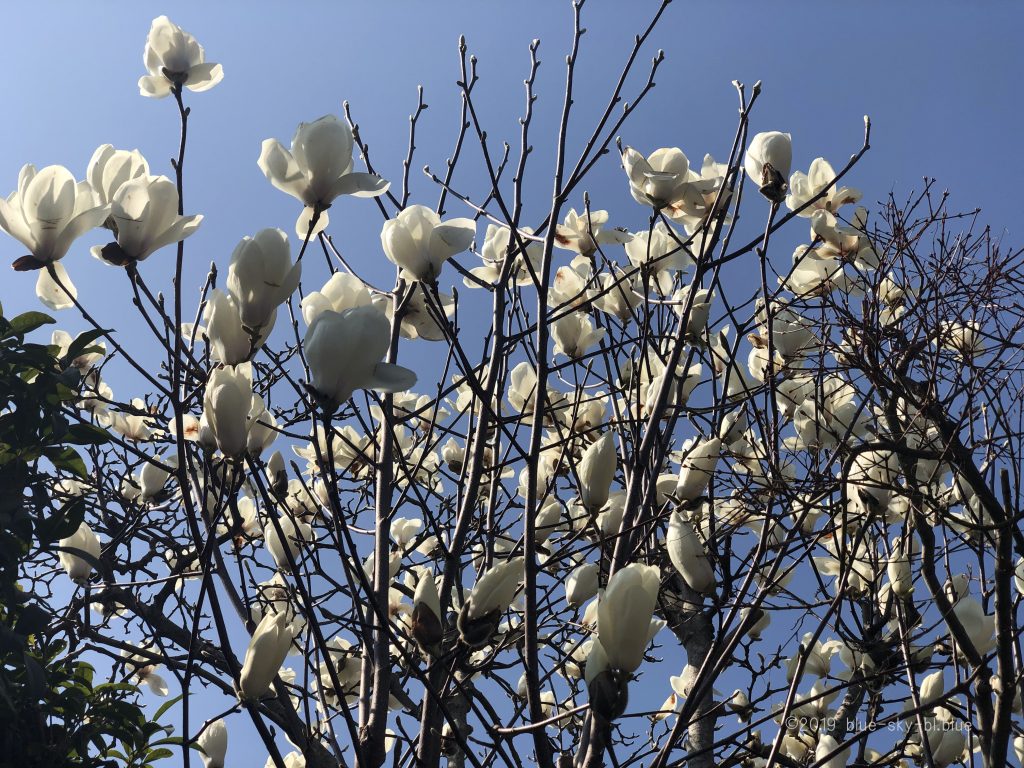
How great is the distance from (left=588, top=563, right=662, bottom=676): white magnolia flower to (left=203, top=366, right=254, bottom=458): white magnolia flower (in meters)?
0.56

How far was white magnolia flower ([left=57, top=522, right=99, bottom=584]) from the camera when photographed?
1863 millimetres

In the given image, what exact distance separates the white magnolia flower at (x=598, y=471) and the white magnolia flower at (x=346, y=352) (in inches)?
16.2

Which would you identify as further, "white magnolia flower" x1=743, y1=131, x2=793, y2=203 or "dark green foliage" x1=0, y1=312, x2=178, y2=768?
"white magnolia flower" x1=743, y1=131, x2=793, y2=203

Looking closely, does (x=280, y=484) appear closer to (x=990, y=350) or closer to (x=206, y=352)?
(x=206, y=352)

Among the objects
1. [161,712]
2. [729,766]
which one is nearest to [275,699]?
[161,712]

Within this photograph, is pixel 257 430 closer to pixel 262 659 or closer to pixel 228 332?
pixel 228 332

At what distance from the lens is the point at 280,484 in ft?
6.23

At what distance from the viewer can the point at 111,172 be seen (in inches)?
55.6

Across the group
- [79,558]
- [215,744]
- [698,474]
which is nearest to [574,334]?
[698,474]

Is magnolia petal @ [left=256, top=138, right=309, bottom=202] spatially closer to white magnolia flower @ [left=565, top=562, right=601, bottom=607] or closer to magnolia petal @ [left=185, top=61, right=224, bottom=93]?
magnolia petal @ [left=185, top=61, right=224, bottom=93]

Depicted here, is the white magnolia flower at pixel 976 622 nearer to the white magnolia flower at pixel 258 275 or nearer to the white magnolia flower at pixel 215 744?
the white magnolia flower at pixel 258 275

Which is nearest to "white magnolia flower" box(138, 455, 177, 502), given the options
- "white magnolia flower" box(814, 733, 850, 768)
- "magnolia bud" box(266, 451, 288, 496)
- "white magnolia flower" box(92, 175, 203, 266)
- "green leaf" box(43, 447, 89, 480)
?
"magnolia bud" box(266, 451, 288, 496)

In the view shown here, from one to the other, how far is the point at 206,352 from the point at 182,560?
50 centimetres

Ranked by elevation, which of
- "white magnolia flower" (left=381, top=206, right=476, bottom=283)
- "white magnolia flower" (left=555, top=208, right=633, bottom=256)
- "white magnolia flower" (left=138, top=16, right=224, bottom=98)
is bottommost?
"white magnolia flower" (left=381, top=206, right=476, bottom=283)
